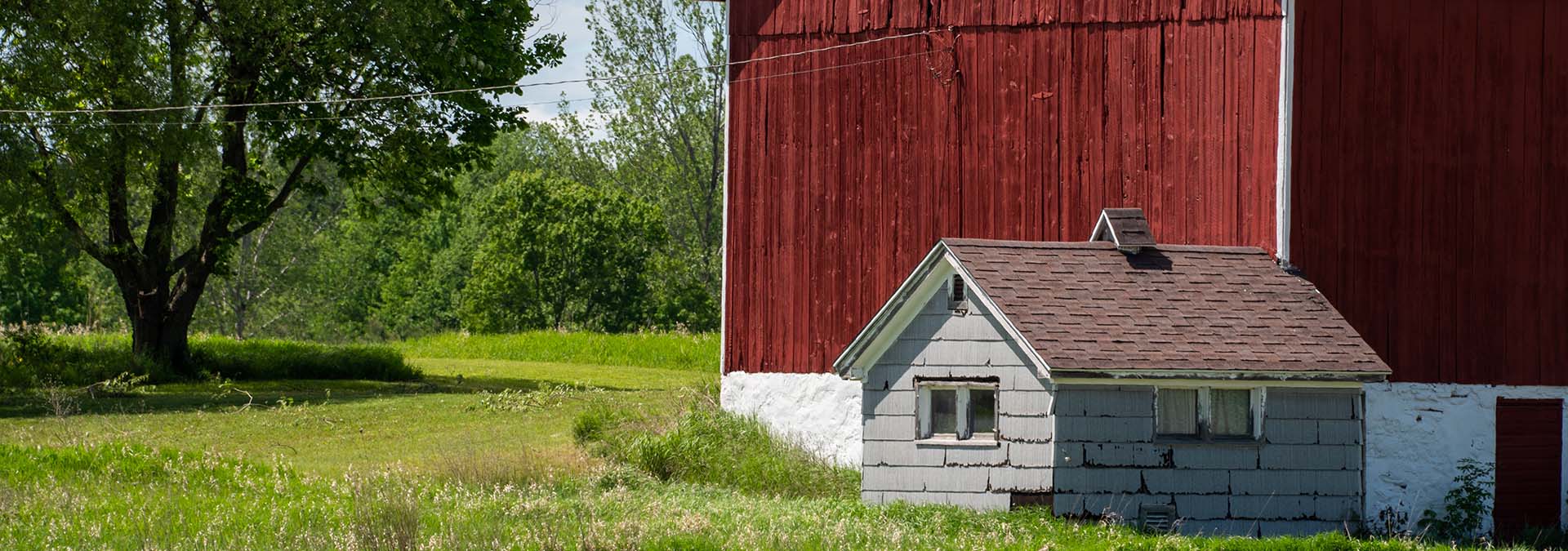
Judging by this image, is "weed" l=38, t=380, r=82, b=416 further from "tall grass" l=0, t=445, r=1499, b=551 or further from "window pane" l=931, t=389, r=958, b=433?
"window pane" l=931, t=389, r=958, b=433

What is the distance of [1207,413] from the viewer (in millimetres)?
15609

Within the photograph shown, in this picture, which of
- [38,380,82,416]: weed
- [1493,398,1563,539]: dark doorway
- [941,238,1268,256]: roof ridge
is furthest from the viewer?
[38,380,82,416]: weed

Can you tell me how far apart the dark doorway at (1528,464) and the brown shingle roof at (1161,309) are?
9.83 feet

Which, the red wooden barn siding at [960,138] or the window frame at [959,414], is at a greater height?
the red wooden barn siding at [960,138]

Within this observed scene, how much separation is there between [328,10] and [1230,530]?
22169mm

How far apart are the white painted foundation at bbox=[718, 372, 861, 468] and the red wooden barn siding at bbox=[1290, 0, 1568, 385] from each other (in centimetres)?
587

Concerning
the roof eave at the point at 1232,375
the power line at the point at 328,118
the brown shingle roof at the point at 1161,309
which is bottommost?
the roof eave at the point at 1232,375

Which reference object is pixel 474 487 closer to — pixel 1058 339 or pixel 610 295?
pixel 1058 339

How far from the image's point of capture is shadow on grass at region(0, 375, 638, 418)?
81.9ft

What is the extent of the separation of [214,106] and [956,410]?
18.5 metres

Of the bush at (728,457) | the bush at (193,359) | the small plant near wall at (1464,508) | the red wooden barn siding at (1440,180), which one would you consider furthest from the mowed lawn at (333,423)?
the small plant near wall at (1464,508)

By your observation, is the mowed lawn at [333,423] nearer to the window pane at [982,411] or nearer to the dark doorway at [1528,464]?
the window pane at [982,411]

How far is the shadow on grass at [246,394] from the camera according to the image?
81.9ft

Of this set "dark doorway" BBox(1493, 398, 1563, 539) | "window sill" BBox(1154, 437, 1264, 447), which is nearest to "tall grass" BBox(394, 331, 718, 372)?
"dark doorway" BBox(1493, 398, 1563, 539)
